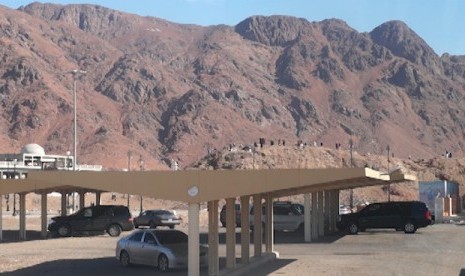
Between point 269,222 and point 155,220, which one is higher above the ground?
point 269,222

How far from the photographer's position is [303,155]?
11669 cm

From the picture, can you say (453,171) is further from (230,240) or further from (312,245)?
(230,240)

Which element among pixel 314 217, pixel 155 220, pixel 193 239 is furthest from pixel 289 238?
pixel 193 239

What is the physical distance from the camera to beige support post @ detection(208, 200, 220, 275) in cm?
2111

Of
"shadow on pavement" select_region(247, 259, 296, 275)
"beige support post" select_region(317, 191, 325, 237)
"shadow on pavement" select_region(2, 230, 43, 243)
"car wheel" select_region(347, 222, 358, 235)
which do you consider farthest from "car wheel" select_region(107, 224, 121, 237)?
"shadow on pavement" select_region(247, 259, 296, 275)

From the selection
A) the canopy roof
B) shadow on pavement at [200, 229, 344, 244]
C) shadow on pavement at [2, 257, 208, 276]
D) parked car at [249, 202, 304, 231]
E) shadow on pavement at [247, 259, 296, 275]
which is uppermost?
the canopy roof

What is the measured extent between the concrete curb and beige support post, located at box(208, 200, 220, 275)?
23.1 inches

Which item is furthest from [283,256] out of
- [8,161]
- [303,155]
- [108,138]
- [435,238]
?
[108,138]

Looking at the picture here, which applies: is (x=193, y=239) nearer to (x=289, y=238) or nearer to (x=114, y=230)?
(x=289, y=238)

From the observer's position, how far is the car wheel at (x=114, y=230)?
4203 centimetres

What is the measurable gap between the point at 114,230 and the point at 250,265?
19.3 metres

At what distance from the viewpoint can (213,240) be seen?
2119 centimetres

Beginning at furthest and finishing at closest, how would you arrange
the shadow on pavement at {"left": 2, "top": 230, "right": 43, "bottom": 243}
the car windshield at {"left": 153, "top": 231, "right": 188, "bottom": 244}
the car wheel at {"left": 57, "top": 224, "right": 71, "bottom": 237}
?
the car wheel at {"left": 57, "top": 224, "right": 71, "bottom": 237} → the shadow on pavement at {"left": 2, "top": 230, "right": 43, "bottom": 243} → the car windshield at {"left": 153, "top": 231, "right": 188, "bottom": 244}

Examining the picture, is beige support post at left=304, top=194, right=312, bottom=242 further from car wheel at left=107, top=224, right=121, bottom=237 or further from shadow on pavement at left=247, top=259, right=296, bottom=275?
car wheel at left=107, top=224, right=121, bottom=237
